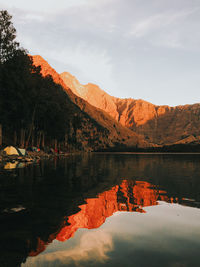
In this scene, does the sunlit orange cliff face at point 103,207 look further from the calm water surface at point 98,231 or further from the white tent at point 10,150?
the white tent at point 10,150

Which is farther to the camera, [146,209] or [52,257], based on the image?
[146,209]

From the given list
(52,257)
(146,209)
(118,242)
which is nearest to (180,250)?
(118,242)

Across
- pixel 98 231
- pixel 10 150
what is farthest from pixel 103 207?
pixel 10 150

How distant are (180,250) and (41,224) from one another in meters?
3.89

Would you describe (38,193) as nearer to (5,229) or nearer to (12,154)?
(5,229)

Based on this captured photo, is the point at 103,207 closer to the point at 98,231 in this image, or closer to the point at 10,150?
the point at 98,231

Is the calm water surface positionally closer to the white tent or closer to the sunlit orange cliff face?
the sunlit orange cliff face

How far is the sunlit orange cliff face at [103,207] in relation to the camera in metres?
6.22

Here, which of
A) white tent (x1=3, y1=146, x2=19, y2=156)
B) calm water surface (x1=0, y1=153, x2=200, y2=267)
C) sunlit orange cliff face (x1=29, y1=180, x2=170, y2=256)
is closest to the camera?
calm water surface (x1=0, y1=153, x2=200, y2=267)

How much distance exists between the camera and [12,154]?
4359 centimetres

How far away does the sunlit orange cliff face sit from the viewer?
622 centimetres

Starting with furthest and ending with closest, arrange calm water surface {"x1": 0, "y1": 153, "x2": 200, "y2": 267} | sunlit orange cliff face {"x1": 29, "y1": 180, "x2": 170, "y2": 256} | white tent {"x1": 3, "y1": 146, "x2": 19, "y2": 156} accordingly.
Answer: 1. white tent {"x1": 3, "y1": 146, "x2": 19, "y2": 156}
2. sunlit orange cliff face {"x1": 29, "y1": 180, "x2": 170, "y2": 256}
3. calm water surface {"x1": 0, "y1": 153, "x2": 200, "y2": 267}

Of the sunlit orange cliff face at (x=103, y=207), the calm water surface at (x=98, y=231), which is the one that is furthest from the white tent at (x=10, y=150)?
the sunlit orange cliff face at (x=103, y=207)

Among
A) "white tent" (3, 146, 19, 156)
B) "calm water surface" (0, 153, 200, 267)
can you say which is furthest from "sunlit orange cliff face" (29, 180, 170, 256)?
"white tent" (3, 146, 19, 156)
